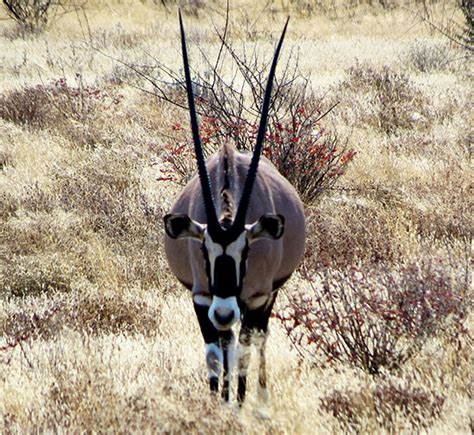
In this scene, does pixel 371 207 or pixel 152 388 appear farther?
pixel 371 207

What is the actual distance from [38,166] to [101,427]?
26.7 ft

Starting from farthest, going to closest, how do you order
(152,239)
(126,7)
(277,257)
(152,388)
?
1. (126,7)
2. (152,239)
3. (277,257)
4. (152,388)

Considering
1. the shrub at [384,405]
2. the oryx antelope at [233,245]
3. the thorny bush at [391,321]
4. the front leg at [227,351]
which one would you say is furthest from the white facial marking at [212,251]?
the thorny bush at [391,321]

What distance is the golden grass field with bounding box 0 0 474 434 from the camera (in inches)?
174

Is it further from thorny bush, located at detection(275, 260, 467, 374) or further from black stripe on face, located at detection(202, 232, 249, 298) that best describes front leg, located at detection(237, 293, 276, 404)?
black stripe on face, located at detection(202, 232, 249, 298)

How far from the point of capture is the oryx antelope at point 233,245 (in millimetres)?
4508

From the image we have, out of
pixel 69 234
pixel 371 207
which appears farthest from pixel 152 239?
pixel 371 207

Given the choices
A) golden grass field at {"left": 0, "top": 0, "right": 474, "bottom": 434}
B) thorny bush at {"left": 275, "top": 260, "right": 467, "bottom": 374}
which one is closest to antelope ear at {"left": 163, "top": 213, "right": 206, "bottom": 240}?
golden grass field at {"left": 0, "top": 0, "right": 474, "bottom": 434}

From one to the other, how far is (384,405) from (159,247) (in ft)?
16.1

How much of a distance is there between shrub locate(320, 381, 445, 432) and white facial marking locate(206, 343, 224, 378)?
28.6 inches

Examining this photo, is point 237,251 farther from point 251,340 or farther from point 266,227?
point 251,340

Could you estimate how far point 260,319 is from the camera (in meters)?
5.33

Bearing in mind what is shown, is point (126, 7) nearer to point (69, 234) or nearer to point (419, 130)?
point (419, 130)

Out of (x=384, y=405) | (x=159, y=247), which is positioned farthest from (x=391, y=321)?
(x=159, y=247)
